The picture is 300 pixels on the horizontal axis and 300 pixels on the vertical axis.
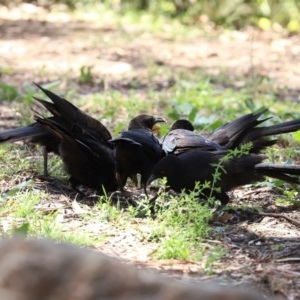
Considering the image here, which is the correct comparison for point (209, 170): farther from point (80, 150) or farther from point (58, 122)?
point (58, 122)

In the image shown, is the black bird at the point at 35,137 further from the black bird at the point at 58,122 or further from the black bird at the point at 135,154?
the black bird at the point at 135,154

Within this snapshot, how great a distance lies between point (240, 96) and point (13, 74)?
2675mm

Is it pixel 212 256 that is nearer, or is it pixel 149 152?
pixel 212 256

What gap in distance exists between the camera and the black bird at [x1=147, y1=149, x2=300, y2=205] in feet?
15.6

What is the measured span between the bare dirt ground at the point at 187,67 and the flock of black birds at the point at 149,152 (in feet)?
0.76

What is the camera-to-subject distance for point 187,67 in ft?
35.1

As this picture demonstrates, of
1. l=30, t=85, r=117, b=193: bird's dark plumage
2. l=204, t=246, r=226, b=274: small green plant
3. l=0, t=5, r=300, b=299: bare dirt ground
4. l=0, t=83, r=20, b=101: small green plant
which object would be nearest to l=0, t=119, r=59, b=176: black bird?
l=30, t=85, r=117, b=193: bird's dark plumage

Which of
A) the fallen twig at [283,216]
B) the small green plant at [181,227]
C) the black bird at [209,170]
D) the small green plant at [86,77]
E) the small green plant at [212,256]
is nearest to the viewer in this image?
the small green plant at [212,256]

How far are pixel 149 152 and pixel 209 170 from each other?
0.38 m

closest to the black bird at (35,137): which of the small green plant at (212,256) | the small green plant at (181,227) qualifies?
the small green plant at (181,227)

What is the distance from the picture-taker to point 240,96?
28.3 feet

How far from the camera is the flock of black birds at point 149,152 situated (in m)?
4.79

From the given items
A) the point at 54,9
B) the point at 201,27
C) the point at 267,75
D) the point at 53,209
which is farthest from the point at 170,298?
the point at 54,9

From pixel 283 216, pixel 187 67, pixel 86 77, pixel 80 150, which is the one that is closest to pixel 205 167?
pixel 283 216
